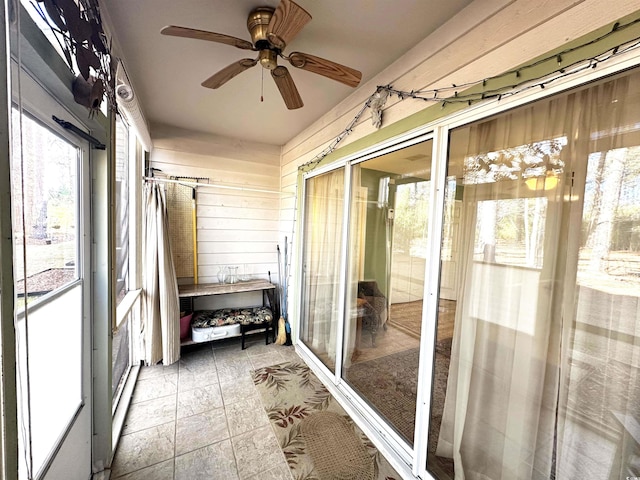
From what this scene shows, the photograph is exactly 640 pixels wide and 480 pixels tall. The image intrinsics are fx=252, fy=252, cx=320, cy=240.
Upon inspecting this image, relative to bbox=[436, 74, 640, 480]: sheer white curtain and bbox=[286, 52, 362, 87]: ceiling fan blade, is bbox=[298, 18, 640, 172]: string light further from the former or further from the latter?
bbox=[286, 52, 362, 87]: ceiling fan blade

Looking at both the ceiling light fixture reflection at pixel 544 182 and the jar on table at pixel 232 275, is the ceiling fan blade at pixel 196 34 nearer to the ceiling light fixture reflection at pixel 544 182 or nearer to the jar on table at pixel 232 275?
the ceiling light fixture reflection at pixel 544 182

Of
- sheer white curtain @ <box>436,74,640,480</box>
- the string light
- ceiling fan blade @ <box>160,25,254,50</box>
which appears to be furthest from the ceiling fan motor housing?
sheer white curtain @ <box>436,74,640,480</box>

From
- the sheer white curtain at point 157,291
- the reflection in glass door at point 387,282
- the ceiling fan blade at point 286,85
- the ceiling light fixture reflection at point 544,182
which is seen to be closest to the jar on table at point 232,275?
the sheer white curtain at point 157,291

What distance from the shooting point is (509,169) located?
1.18 m

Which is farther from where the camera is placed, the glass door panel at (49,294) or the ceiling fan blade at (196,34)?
the ceiling fan blade at (196,34)

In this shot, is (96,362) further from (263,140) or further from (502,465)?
(263,140)

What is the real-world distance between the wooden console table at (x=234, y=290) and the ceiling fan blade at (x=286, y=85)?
2164 millimetres

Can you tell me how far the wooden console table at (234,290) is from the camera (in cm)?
288

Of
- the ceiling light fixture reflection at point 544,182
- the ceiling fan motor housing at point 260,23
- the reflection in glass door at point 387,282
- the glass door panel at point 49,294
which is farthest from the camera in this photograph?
the reflection in glass door at point 387,282

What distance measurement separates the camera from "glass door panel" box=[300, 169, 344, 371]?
2518mm

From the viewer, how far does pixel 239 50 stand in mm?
1654

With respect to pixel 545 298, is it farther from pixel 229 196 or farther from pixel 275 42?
pixel 229 196

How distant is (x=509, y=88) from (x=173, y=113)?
2937 millimetres

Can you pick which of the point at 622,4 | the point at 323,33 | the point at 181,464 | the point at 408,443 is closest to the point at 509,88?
the point at 622,4
